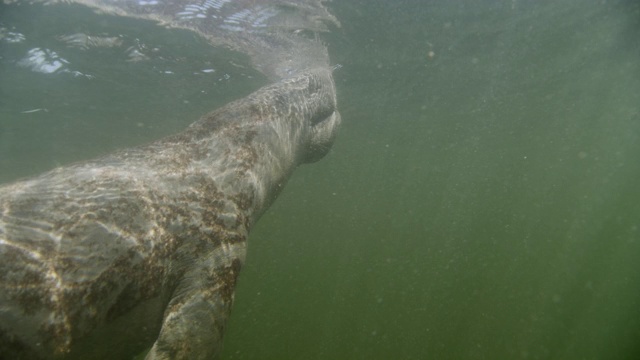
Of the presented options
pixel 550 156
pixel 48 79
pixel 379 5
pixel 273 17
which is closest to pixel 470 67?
pixel 379 5

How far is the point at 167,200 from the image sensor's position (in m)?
3.44

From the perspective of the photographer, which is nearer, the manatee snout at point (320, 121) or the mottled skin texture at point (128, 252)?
the mottled skin texture at point (128, 252)

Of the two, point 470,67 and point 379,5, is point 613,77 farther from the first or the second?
point 379,5

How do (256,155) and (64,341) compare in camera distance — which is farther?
(256,155)

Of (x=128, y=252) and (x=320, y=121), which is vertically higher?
(x=128, y=252)

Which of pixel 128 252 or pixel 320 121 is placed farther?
pixel 320 121

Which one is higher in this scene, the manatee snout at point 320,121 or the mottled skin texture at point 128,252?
the mottled skin texture at point 128,252

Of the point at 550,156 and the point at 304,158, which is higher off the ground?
the point at 304,158

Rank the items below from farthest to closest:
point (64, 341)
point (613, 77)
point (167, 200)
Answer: point (613, 77) < point (167, 200) < point (64, 341)

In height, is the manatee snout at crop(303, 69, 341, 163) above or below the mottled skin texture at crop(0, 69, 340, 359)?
below

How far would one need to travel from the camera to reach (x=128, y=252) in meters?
2.86

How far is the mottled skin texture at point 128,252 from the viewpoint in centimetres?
245

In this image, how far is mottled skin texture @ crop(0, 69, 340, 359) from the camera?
245cm

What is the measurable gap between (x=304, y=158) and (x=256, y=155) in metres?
2.38
